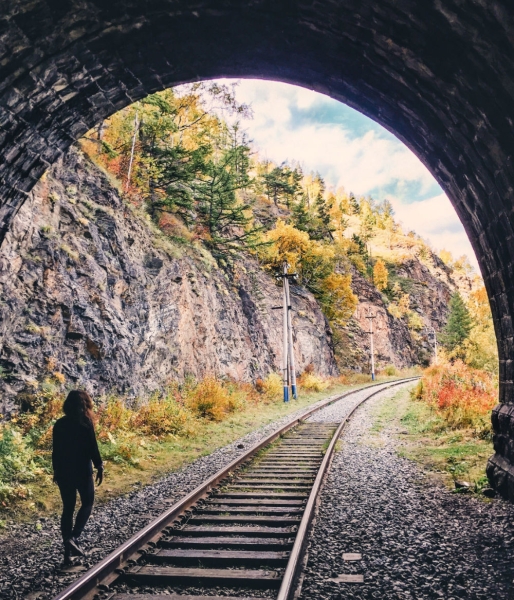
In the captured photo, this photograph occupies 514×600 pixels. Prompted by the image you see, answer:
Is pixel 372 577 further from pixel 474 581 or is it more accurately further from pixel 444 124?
pixel 444 124

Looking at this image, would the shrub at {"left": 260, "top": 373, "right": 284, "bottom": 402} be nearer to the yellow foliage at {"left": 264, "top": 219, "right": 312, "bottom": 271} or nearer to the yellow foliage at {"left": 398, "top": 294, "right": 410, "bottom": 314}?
the yellow foliage at {"left": 264, "top": 219, "right": 312, "bottom": 271}

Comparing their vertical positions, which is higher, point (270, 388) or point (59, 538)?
point (59, 538)

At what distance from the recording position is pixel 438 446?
32.7 feet

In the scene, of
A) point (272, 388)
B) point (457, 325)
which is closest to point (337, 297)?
point (272, 388)

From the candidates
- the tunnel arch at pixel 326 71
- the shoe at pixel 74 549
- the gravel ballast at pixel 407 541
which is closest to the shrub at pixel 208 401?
the gravel ballast at pixel 407 541

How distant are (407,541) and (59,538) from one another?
406 centimetres

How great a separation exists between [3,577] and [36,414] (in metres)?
4.82

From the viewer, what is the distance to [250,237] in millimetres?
24844

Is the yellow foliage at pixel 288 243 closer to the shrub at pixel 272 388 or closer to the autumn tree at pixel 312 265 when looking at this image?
the autumn tree at pixel 312 265

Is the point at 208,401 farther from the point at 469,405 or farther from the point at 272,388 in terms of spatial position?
the point at 272,388

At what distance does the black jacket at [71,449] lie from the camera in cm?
472

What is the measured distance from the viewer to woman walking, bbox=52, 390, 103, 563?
469 centimetres

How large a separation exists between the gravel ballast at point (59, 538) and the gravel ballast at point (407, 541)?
2203mm

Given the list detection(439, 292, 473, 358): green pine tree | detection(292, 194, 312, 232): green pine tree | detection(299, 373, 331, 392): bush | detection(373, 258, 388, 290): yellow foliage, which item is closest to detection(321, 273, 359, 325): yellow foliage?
detection(292, 194, 312, 232): green pine tree
